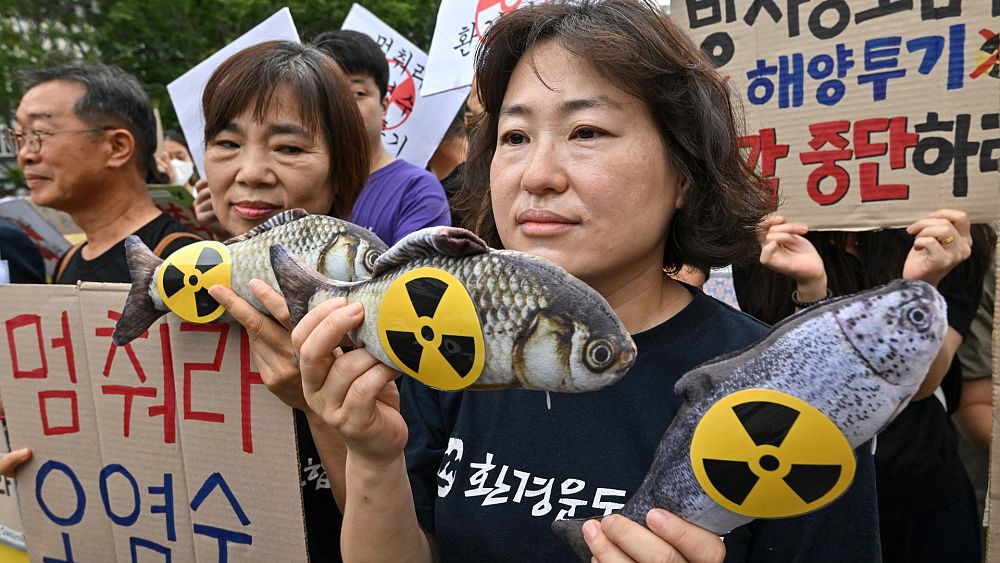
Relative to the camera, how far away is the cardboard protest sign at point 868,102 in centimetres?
212

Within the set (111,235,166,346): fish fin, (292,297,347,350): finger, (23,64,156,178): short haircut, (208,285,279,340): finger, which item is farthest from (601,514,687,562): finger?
(23,64,156,178): short haircut

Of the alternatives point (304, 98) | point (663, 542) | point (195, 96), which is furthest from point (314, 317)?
point (195, 96)

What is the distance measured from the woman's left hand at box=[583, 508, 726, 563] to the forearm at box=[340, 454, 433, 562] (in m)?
0.45

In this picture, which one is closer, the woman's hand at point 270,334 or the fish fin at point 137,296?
the woman's hand at point 270,334

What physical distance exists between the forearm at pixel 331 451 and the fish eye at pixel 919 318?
1.19m

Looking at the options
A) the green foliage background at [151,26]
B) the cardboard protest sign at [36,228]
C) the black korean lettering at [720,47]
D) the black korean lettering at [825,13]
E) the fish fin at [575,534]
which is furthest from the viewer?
the green foliage background at [151,26]

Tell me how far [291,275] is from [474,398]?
0.44 meters

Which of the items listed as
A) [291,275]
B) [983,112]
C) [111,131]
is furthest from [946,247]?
[111,131]

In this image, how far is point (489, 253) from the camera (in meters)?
1.02

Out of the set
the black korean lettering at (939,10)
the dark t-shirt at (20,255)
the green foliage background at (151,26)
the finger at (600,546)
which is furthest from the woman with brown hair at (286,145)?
the green foliage background at (151,26)

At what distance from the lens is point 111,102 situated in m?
2.88

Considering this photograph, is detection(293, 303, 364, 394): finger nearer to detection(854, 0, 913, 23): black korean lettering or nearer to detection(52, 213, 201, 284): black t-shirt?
detection(52, 213, 201, 284): black t-shirt

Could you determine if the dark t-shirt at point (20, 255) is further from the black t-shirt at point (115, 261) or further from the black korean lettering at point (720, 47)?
the black korean lettering at point (720, 47)

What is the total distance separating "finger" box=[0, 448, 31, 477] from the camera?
77.8 inches
